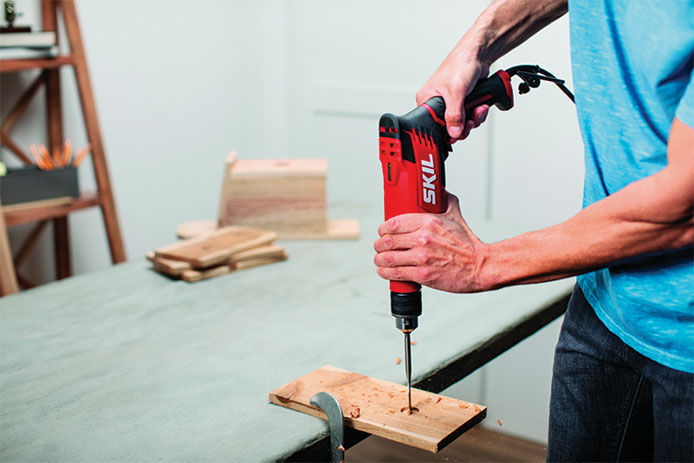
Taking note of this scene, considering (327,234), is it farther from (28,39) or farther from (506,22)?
(28,39)

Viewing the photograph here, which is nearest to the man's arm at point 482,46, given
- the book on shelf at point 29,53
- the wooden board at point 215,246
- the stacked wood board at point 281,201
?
the wooden board at point 215,246

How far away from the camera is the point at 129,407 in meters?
1.02

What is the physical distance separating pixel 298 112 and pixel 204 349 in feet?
7.12

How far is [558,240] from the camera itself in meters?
0.87

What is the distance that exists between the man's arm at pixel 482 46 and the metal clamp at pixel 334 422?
1.39ft

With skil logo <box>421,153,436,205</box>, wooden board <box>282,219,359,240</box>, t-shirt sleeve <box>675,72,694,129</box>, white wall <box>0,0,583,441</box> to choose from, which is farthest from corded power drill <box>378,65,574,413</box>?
white wall <box>0,0,583,441</box>

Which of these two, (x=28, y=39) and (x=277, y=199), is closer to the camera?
(x=277, y=199)

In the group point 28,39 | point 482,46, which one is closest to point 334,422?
point 482,46

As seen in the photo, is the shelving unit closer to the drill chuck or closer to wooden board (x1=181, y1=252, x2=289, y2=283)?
wooden board (x1=181, y1=252, x2=289, y2=283)

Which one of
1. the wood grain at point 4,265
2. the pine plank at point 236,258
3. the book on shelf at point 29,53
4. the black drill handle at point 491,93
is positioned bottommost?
the wood grain at point 4,265

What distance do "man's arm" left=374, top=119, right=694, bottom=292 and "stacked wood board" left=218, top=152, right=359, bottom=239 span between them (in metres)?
0.93

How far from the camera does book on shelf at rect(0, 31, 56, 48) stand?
2.23 metres

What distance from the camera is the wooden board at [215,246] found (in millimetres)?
1621

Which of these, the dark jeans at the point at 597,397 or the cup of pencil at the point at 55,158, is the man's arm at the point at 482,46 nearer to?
the dark jeans at the point at 597,397
